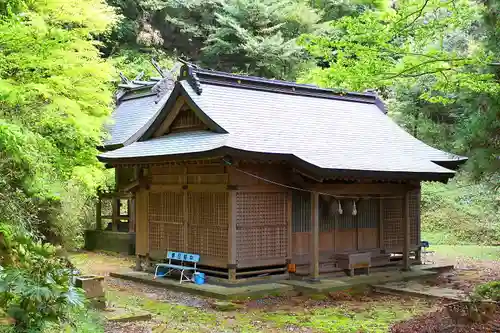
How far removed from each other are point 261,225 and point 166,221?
9.25 ft

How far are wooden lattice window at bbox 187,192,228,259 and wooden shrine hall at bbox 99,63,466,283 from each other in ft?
0.08

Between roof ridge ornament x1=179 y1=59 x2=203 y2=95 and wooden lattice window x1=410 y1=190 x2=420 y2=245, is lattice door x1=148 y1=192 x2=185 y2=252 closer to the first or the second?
roof ridge ornament x1=179 y1=59 x2=203 y2=95

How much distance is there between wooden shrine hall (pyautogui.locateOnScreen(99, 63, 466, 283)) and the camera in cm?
1271

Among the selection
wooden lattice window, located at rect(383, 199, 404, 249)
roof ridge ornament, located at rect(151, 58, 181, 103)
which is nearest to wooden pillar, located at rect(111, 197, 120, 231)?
roof ridge ornament, located at rect(151, 58, 181, 103)

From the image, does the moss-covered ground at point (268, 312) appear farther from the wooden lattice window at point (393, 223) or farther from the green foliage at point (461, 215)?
the green foliage at point (461, 215)

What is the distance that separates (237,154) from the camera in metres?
11.6

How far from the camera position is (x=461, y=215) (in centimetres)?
2502

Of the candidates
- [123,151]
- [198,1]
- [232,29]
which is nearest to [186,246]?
[123,151]

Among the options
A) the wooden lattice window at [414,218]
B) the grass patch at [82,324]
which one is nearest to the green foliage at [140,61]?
the wooden lattice window at [414,218]

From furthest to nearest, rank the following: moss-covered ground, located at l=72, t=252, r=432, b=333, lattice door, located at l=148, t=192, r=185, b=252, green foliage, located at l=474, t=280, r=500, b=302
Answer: lattice door, located at l=148, t=192, r=185, b=252 → moss-covered ground, located at l=72, t=252, r=432, b=333 → green foliage, located at l=474, t=280, r=500, b=302

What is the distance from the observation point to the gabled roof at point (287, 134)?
12648mm

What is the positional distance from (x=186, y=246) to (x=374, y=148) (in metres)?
5.58

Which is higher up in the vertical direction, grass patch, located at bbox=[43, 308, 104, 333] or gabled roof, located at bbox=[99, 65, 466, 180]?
gabled roof, located at bbox=[99, 65, 466, 180]

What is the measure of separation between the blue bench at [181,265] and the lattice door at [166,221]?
0.31m
